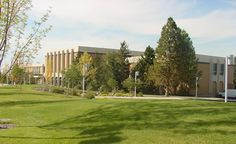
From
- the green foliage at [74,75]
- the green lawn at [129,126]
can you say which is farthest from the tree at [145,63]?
the green lawn at [129,126]

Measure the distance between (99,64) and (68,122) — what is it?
2381 inches

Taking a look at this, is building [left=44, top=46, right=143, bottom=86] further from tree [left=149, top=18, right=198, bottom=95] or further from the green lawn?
the green lawn

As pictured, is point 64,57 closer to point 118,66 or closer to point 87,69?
point 87,69

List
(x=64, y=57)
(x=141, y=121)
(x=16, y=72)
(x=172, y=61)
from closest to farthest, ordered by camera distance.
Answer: (x=141, y=121) → (x=16, y=72) → (x=172, y=61) → (x=64, y=57)

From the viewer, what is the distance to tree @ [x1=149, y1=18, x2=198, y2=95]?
65.2 meters

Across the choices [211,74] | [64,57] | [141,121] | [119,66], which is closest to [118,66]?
[119,66]

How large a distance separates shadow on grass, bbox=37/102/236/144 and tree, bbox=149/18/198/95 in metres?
47.5

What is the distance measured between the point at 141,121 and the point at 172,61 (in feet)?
169

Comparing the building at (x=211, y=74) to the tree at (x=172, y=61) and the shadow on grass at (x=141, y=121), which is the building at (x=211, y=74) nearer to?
the tree at (x=172, y=61)

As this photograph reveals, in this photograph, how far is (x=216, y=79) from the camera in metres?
91.9

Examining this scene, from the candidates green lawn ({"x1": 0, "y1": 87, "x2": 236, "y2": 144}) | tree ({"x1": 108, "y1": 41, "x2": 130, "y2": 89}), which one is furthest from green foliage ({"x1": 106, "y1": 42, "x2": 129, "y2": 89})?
green lawn ({"x1": 0, "y1": 87, "x2": 236, "y2": 144})

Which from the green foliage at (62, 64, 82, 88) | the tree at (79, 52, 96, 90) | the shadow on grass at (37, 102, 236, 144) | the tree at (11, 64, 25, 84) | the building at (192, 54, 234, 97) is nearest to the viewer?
the shadow on grass at (37, 102, 236, 144)

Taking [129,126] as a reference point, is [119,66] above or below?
above

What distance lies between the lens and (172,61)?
214 feet
